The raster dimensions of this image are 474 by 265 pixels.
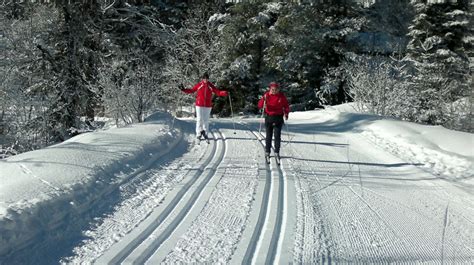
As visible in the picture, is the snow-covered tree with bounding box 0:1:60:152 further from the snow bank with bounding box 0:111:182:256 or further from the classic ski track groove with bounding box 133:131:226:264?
the classic ski track groove with bounding box 133:131:226:264

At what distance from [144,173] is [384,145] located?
7.05 metres

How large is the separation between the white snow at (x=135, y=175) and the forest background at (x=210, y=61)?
4522 millimetres

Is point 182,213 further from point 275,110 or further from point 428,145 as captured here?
point 428,145

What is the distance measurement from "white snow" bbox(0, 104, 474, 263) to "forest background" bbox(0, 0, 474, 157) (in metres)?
4.52

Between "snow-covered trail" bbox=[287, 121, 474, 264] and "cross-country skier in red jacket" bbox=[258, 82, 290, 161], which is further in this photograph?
"cross-country skier in red jacket" bbox=[258, 82, 290, 161]

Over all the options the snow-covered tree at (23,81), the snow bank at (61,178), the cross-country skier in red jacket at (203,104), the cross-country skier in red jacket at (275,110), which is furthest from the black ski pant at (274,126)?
the snow-covered tree at (23,81)

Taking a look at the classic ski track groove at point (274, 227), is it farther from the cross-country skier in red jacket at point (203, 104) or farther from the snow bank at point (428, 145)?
the snow bank at point (428, 145)

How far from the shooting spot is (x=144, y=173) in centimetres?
713

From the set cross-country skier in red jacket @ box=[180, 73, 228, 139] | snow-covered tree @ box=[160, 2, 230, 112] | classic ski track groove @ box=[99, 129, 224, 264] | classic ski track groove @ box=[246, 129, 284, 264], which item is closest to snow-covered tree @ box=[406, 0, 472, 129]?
snow-covered tree @ box=[160, 2, 230, 112]

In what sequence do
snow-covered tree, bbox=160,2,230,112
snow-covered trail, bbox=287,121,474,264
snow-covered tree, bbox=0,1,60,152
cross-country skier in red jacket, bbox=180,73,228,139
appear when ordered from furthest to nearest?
snow-covered tree, bbox=160,2,230,112
snow-covered tree, bbox=0,1,60,152
cross-country skier in red jacket, bbox=180,73,228,139
snow-covered trail, bbox=287,121,474,264

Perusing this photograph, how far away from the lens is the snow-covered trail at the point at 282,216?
174 inches

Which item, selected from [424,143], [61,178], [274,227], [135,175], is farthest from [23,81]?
[424,143]

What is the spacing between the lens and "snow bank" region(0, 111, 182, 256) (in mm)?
4375

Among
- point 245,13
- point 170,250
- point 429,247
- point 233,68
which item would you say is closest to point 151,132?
point 170,250
